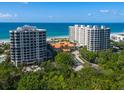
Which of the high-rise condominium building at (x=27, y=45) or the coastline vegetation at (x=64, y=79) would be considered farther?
the high-rise condominium building at (x=27, y=45)

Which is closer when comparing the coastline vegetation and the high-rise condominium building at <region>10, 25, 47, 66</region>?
the coastline vegetation

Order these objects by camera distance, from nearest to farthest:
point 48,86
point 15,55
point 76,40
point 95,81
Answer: point 48,86
point 95,81
point 15,55
point 76,40

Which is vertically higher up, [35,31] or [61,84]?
[35,31]

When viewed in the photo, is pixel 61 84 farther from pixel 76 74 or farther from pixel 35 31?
pixel 35 31

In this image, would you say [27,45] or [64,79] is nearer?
[64,79]

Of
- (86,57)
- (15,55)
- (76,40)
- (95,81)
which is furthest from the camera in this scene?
(76,40)

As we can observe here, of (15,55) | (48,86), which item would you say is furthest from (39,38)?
(48,86)

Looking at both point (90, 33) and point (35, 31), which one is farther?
point (90, 33)

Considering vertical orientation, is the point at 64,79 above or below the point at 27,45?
below
